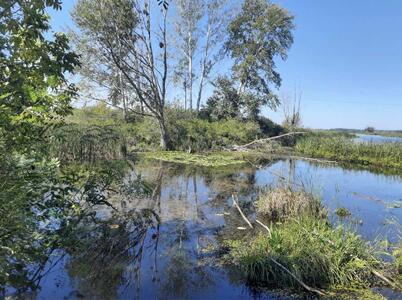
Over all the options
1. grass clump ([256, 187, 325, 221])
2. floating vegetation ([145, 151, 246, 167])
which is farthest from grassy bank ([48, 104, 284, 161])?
grass clump ([256, 187, 325, 221])

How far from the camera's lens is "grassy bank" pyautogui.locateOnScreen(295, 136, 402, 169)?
1966 cm

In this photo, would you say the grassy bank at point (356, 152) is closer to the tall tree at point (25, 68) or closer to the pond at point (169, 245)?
the pond at point (169, 245)

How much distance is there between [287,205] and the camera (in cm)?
730

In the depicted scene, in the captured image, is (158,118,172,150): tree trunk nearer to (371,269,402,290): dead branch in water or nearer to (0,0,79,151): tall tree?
(371,269,402,290): dead branch in water

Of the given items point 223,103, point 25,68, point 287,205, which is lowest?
point 287,205

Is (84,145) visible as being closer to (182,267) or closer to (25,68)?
(182,267)

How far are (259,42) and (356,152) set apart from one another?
1278 cm

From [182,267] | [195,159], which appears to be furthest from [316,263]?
[195,159]

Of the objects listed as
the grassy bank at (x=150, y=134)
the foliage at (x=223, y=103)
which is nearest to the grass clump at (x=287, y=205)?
the grassy bank at (x=150, y=134)

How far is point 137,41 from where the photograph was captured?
1869cm

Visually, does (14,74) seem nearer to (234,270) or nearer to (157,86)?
(234,270)

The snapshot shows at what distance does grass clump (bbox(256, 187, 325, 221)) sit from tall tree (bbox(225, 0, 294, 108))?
73.5 ft

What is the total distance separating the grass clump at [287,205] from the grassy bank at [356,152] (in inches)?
545

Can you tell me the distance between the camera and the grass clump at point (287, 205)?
23.6 ft
